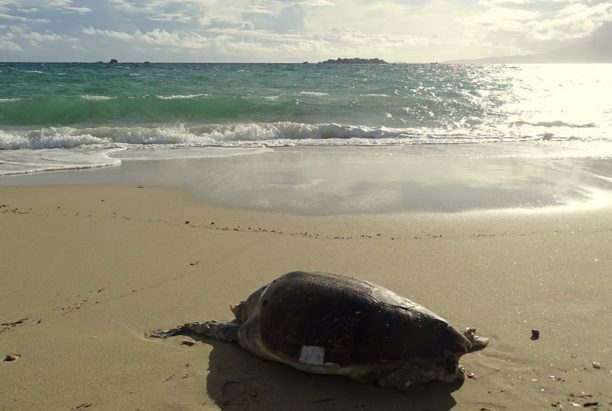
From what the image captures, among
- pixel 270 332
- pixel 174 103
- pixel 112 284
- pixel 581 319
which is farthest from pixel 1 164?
pixel 174 103

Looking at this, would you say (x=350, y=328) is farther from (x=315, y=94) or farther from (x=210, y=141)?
(x=315, y=94)

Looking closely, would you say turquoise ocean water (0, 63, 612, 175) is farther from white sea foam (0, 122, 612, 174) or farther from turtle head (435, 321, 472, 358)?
turtle head (435, 321, 472, 358)

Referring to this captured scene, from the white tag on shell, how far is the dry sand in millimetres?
180

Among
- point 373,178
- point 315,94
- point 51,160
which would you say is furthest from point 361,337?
point 315,94

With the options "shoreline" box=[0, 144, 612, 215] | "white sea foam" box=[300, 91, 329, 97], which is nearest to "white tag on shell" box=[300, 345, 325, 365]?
"shoreline" box=[0, 144, 612, 215]

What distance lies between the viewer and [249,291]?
4.80m

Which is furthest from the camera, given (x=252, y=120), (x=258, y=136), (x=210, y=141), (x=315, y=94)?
(x=315, y=94)

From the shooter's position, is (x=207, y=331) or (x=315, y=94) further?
(x=315, y=94)

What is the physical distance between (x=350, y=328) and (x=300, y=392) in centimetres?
48

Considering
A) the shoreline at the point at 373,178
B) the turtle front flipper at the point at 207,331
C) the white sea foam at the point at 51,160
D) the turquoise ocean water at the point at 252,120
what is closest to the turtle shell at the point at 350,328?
the turtle front flipper at the point at 207,331

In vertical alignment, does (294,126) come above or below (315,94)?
below

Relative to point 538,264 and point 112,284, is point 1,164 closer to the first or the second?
point 112,284

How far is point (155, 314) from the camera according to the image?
4.39m

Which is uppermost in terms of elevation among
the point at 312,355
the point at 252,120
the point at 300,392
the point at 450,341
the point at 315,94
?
the point at 315,94
